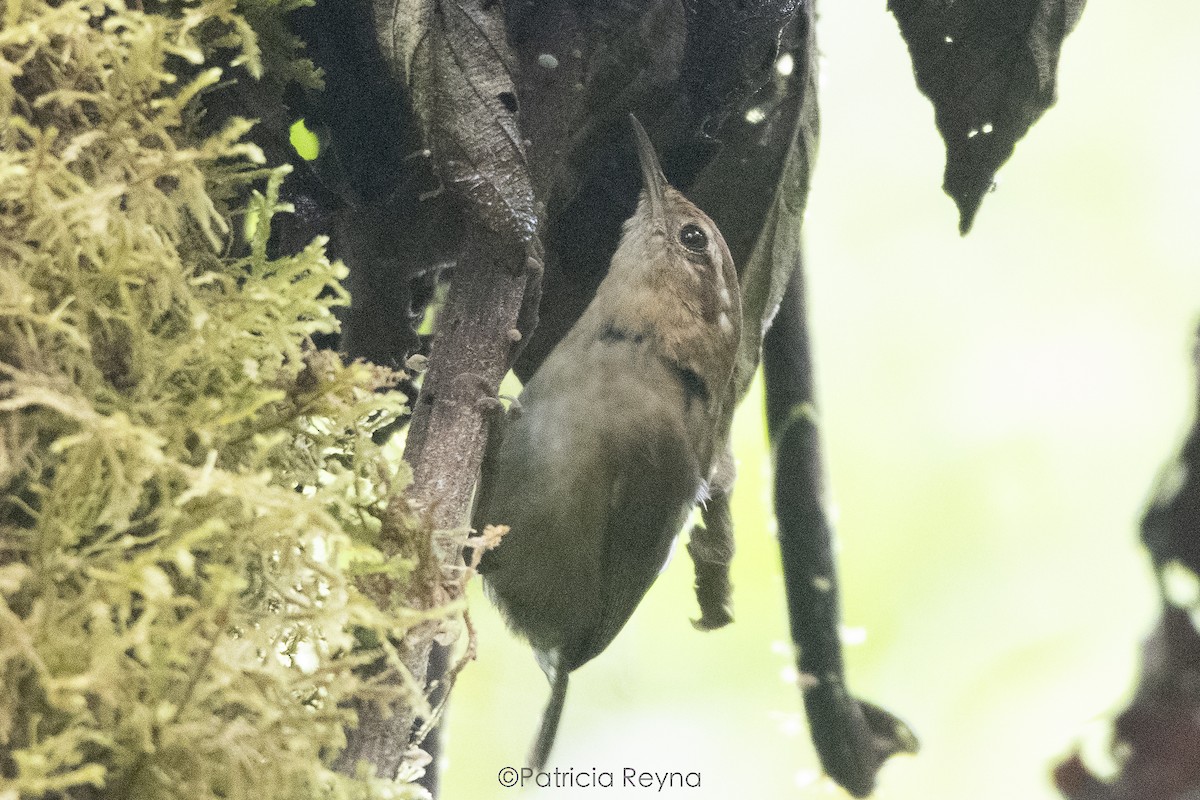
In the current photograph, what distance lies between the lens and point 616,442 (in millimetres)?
1094

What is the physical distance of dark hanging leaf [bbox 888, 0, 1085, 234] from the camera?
2.78 ft

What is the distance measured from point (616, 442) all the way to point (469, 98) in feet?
1.72

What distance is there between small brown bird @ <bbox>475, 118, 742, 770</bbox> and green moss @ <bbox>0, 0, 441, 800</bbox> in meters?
0.53

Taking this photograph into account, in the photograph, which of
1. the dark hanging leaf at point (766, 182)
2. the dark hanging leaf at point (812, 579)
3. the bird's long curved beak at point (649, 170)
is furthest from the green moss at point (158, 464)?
the dark hanging leaf at point (812, 579)

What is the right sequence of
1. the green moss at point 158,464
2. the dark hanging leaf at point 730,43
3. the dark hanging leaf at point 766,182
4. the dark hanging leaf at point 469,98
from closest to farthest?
the green moss at point 158,464, the dark hanging leaf at point 469,98, the dark hanging leaf at point 730,43, the dark hanging leaf at point 766,182

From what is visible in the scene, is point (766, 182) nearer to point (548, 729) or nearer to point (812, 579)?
point (812, 579)

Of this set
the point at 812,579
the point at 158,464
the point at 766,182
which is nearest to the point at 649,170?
the point at 766,182

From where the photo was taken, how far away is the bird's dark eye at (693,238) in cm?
109

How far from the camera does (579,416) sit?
3.52 ft

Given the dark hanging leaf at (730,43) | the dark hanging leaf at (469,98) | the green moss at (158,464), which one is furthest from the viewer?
the dark hanging leaf at (730,43)

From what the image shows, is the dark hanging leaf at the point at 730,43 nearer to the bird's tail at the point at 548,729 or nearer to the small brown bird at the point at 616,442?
the small brown bird at the point at 616,442

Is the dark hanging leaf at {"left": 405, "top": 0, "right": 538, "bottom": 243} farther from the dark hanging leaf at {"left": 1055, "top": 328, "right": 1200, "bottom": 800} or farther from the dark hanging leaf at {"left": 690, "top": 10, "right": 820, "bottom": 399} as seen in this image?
the dark hanging leaf at {"left": 1055, "top": 328, "right": 1200, "bottom": 800}

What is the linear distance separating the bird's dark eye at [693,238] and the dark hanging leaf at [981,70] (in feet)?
0.91

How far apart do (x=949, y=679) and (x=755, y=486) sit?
0.43 m
